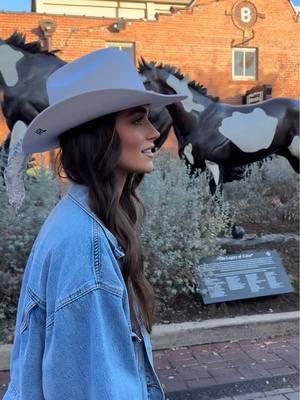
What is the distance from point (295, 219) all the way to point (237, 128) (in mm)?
2385

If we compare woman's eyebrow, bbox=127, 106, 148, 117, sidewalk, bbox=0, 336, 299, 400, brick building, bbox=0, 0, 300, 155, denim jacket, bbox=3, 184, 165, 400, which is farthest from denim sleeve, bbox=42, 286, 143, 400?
brick building, bbox=0, 0, 300, 155

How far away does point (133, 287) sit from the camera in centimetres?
141

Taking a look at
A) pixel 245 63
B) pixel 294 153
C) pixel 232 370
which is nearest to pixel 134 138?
pixel 232 370

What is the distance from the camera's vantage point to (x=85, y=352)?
3.52 feet

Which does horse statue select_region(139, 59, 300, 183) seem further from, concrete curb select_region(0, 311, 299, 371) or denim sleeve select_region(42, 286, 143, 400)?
denim sleeve select_region(42, 286, 143, 400)

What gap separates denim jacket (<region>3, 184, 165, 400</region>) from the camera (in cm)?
107

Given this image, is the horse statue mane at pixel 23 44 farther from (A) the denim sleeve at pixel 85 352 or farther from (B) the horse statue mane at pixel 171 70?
(A) the denim sleeve at pixel 85 352

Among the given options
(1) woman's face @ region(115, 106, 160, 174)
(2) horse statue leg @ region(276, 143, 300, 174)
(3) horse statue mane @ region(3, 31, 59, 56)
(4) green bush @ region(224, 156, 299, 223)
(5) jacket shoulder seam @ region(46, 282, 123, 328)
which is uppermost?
(3) horse statue mane @ region(3, 31, 59, 56)

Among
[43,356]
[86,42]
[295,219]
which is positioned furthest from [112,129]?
[86,42]

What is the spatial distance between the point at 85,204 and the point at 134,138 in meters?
0.25

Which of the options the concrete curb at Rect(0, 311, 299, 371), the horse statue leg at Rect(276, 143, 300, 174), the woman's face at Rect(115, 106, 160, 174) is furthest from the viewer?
the horse statue leg at Rect(276, 143, 300, 174)

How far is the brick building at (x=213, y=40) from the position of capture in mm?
16234

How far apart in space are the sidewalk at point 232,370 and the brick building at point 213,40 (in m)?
14.0

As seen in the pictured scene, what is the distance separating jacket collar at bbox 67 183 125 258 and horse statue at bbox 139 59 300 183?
5127 mm
